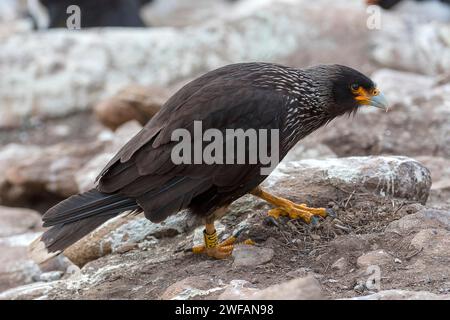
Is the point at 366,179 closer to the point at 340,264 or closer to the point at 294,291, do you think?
the point at 340,264

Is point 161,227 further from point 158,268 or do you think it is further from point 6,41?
point 6,41

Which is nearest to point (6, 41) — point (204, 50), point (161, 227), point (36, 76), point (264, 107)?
point (36, 76)

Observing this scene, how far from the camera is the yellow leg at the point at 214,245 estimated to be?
4996mm

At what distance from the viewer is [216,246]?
16.6 ft

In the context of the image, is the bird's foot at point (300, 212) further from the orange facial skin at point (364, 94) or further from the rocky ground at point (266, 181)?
the orange facial skin at point (364, 94)

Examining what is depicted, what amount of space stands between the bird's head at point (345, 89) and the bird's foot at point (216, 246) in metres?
1.06

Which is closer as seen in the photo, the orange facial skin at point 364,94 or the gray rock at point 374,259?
the gray rock at point 374,259

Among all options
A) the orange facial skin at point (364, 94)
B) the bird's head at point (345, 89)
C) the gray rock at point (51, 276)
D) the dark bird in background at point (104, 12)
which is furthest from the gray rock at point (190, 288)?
the dark bird in background at point (104, 12)

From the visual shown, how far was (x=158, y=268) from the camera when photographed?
5.05 meters

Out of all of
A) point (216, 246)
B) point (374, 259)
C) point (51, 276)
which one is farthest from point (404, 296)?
point (51, 276)

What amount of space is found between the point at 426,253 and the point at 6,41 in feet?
26.9

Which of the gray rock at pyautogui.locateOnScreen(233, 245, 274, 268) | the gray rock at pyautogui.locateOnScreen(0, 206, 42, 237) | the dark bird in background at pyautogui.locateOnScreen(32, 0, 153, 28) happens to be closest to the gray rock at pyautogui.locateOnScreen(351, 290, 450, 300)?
the gray rock at pyautogui.locateOnScreen(233, 245, 274, 268)

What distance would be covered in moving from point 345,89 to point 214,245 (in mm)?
1332

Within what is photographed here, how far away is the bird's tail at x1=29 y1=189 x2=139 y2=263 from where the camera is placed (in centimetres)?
482
